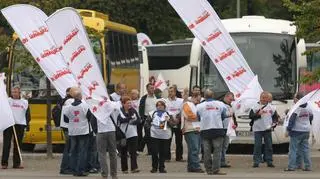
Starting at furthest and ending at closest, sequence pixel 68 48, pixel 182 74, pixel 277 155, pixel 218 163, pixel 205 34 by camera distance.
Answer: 1. pixel 182 74
2. pixel 277 155
3. pixel 205 34
4. pixel 218 163
5. pixel 68 48

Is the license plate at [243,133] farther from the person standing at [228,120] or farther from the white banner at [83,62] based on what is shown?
the white banner at [83,62]

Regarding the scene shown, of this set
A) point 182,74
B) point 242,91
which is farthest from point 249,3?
point 242,91

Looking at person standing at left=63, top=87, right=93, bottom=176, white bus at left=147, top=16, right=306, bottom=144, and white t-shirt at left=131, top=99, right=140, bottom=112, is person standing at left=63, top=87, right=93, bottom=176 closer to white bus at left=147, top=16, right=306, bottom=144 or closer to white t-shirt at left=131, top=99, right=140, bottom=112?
white t-shirt at left=131, top=99, right=140, bottom=112

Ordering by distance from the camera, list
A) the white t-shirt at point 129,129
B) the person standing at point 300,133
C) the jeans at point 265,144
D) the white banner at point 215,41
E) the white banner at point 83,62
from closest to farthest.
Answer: the white banner at point 83,62 → the white t-shirt at point 129,129 → the person standing at point 300,133 → the white banner at point 215,41 → the jeans at point 265,144

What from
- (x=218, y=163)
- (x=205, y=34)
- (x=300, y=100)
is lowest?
(x=218, y=163)

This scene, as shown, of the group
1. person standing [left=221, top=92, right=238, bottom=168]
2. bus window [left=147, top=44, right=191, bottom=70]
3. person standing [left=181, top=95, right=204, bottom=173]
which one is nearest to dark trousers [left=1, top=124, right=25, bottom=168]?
person standing [left=181, top=95, right=204, bottom=173]


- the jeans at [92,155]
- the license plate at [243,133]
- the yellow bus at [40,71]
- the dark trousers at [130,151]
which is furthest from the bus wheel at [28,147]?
the dark trousers at [130,151]

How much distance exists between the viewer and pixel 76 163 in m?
19.8

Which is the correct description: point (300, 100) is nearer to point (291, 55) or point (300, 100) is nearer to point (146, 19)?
point (291, 55)

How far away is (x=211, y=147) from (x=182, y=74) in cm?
2349

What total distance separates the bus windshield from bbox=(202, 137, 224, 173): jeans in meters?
6.22

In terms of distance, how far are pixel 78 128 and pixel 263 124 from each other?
16.0 feet

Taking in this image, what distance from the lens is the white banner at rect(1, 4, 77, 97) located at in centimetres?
2098

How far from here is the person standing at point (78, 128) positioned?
768 inches
